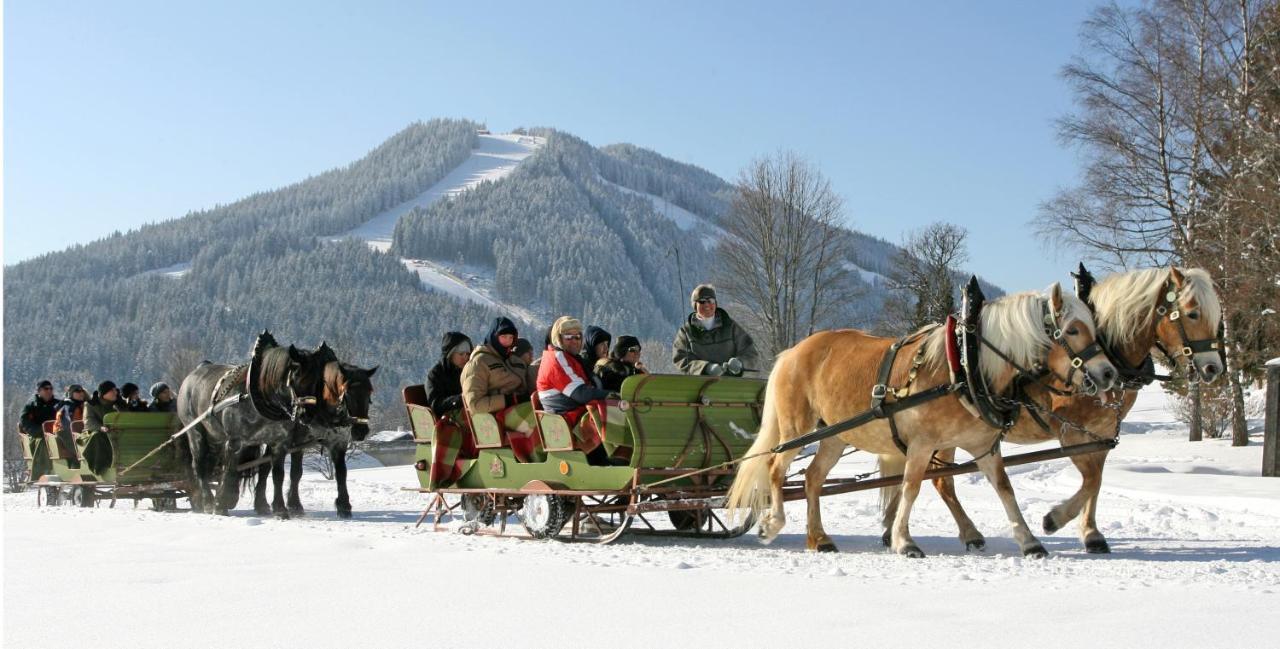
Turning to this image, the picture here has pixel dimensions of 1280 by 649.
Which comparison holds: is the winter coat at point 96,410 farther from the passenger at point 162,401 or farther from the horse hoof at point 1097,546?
the horse hoof at point 1097,546

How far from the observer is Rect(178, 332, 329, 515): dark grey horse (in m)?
12.0

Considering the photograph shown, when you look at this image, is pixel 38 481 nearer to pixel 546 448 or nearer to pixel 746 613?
pixel 546 448

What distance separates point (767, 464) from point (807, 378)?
663 millimetres

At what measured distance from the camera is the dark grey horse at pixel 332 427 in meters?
12.0

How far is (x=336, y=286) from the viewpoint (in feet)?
488

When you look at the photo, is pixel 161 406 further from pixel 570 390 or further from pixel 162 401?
pixel 570 390

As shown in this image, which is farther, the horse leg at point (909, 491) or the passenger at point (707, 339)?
the passenger at point (707, 339)

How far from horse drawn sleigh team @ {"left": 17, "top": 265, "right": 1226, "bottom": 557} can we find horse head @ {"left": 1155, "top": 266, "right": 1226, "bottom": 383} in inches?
0.5

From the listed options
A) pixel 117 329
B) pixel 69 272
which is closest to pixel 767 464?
pixel 117 329

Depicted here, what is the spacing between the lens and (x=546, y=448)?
892 cm

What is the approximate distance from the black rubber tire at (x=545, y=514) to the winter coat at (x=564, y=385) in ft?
2.32

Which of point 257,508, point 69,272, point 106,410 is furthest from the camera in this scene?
point 69,272

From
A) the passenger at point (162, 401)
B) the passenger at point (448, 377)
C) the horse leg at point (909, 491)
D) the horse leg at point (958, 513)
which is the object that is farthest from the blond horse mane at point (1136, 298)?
the passenger at point (162, 401)

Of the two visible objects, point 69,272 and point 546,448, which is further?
point 69,272
